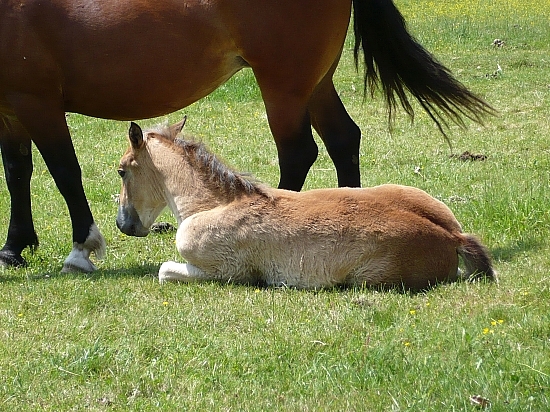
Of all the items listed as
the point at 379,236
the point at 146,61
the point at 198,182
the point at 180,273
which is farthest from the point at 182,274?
the point at 146,61

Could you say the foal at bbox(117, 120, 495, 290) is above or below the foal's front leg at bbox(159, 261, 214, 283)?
above

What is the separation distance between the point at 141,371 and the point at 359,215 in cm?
173

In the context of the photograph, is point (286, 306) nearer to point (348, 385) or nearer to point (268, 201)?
point (268, 201)

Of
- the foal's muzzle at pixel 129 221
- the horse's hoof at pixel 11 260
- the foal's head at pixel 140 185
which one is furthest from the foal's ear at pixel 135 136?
the horse's hoof at pixel 11 260

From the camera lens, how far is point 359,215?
17.0 feet

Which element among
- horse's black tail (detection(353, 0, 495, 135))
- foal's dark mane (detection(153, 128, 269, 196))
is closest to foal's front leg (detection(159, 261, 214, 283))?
foal's dark mane (detection(153, 128, 269, 196))

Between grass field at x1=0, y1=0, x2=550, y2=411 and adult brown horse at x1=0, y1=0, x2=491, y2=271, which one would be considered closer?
grass field at x1=0, y1=0, x2=550, y2=411

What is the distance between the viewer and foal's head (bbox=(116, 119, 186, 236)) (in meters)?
5.93

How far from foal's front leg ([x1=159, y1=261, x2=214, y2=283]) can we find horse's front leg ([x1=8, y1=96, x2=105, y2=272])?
767 millimetres

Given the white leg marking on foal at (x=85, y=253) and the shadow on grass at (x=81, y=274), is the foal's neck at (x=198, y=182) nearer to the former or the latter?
the shadow on grass at (x=81, y=274)

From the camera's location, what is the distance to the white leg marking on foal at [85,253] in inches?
240

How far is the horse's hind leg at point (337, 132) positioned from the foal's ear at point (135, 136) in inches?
57.6

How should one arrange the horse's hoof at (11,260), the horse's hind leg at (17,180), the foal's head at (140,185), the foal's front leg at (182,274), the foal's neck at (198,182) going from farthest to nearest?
the horse's hind leg at (17,180) < the horse's hoof at (11,260) < the foal's head at (140,185) < the foal's neck at (198,182) < the foal's front leg at (182,274)

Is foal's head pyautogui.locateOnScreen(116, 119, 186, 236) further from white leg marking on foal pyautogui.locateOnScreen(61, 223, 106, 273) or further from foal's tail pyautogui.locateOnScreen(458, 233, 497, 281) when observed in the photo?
foal's tail pyautogui.locateOnScreen(458, 233, 497, 281)
